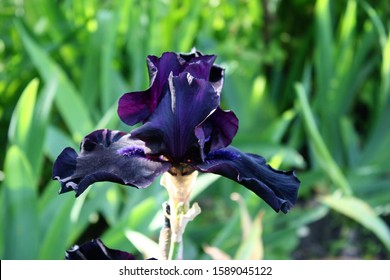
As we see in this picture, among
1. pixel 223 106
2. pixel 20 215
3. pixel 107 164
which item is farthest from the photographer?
pixel 223 106

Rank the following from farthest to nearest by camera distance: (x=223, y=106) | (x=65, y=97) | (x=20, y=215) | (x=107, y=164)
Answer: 1. (x=223, y=106)
2. (x=65, y=97)
3. (x=20, y=215)
4. (x=107, y=164)

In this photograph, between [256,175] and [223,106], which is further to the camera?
[223,106]

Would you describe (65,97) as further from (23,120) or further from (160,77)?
(160,77)

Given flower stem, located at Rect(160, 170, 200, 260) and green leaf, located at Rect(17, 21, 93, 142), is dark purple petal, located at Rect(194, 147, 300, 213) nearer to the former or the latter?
flower stem, located at Rect(160, 170, 200, 260)

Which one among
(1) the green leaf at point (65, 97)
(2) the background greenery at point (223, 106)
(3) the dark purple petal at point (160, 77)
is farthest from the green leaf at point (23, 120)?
(3) the dark purple petal at point (160, 77)

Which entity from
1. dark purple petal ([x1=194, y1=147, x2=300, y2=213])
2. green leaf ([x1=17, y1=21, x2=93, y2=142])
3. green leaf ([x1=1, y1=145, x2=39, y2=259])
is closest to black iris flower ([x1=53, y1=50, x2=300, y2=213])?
dark purple petal ([x1=194, y1=147, x2=300, y2=213])

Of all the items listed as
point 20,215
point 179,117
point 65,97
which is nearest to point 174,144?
point 179,117

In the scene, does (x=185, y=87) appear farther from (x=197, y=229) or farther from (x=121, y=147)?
(x=197, y=229)
